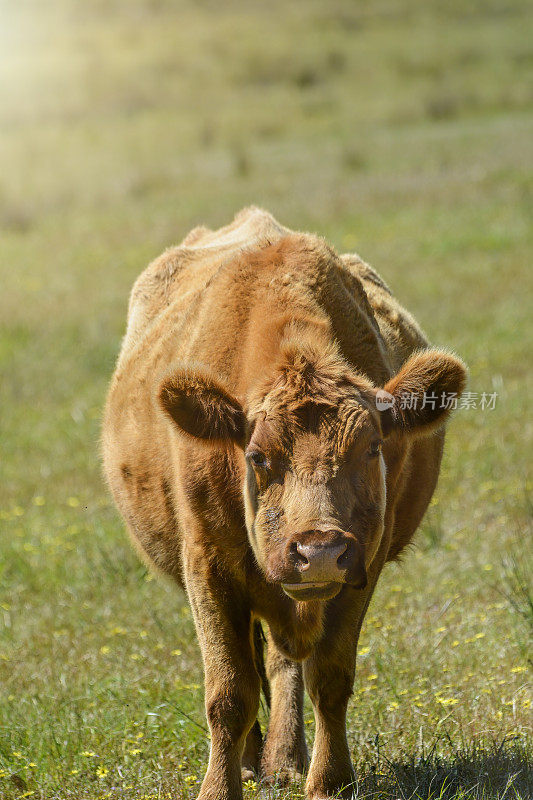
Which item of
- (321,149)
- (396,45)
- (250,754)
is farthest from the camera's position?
(396,45)

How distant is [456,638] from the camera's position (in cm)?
571

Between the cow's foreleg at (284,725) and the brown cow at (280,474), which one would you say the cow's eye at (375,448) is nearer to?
the brown cow at (280,474)

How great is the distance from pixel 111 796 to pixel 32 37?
3028 centimetres

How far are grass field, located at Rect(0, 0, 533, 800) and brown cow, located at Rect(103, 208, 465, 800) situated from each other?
369 millimetres

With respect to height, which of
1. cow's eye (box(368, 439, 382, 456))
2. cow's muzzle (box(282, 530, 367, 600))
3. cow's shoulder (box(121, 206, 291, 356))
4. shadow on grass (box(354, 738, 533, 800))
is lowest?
shadow on grass (box(354, 738, 533, 800))

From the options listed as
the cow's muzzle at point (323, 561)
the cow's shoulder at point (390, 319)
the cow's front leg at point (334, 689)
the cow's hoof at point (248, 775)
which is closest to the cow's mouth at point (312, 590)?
the cow's muzzle at point (323, 561)

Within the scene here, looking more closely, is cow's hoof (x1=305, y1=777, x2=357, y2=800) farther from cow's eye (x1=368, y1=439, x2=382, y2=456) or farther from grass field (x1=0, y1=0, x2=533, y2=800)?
cow's eye (x1=368, y1=439, x2=382, y2=456)

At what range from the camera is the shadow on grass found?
4.07m

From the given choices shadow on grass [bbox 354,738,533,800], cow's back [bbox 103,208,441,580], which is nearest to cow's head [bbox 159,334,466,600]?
cow's back [bbox 103,208,441,580]

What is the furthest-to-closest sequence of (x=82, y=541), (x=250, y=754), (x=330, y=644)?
(x=82, y=541) → (x=250, y=754) → (x=330, y=644)

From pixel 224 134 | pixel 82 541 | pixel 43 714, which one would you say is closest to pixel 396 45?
pixel 224 134

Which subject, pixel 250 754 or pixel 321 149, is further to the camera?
pixel 321 149

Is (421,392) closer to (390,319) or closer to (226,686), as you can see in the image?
(226,686)

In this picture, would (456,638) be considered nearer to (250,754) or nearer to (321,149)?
(250,754)
